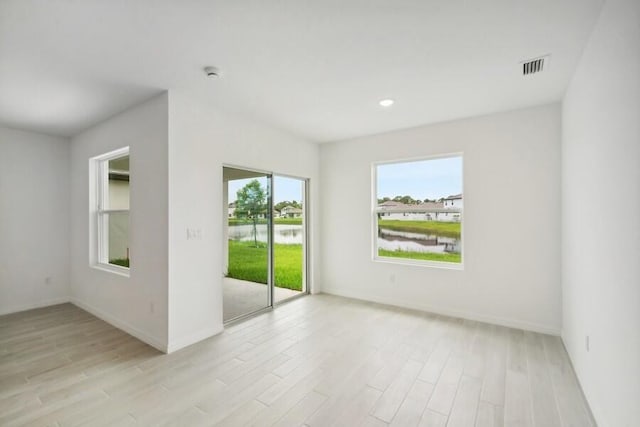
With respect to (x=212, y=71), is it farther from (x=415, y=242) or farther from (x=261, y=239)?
(x=415, y=242)

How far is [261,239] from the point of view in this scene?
4117 millimetres

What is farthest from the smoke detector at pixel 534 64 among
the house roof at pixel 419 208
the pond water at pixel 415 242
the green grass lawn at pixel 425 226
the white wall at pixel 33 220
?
the white wall at pixel 33 220

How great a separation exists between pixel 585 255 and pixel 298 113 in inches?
121

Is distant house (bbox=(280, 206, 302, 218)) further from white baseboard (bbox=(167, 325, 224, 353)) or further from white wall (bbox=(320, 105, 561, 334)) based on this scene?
white baseboard (bbox=(167, 325, 224, 353))

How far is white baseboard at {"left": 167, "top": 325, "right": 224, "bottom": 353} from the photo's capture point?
2879 mm

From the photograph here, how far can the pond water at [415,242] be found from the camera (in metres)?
4.00

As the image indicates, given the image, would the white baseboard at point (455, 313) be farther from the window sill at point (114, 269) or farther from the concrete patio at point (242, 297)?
the window sill at point (114, 269)

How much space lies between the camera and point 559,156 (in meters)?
3.20

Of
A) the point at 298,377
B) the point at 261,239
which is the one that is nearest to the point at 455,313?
the point at 298,377

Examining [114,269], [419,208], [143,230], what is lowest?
[114,269]

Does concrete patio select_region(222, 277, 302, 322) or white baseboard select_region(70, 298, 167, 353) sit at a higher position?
concrete patio select_region(222, 277, 302, 322)

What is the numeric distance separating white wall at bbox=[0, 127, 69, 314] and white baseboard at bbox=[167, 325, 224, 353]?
3.13 metres

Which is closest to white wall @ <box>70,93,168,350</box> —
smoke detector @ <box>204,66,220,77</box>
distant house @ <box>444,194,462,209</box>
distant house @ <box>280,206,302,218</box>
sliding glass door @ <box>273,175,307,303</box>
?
smoke detector @ <box>204,66,220,77</box>

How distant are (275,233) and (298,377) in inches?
87.5
